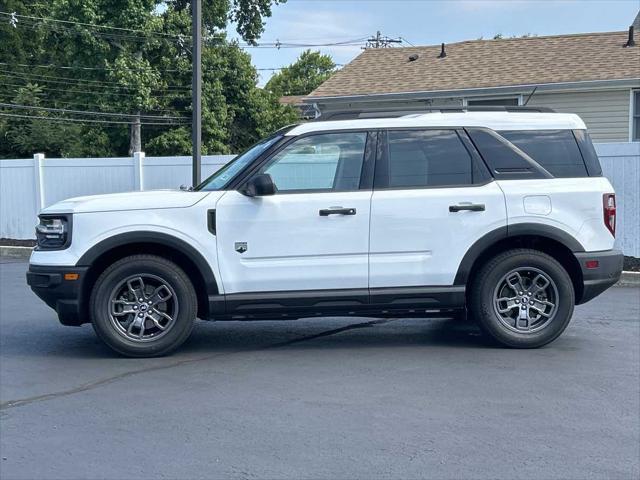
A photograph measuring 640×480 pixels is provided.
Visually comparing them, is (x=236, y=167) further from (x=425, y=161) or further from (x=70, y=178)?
(x=70, y=178)

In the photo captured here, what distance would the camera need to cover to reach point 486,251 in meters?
6.93

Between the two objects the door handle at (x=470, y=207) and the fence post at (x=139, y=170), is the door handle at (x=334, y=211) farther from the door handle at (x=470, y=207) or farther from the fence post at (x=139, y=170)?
the fence post at (x=139, y=170)

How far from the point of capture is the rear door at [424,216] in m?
6.70

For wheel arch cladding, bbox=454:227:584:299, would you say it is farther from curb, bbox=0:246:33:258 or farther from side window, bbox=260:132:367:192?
curb, bbox=0:246:33:258

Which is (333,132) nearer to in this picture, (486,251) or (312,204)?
(312,204)

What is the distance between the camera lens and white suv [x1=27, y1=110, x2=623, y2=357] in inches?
260

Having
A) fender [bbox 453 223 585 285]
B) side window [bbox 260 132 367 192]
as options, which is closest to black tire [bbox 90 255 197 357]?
side window [bbox 260 132 367 192]

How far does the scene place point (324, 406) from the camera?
5.43 m

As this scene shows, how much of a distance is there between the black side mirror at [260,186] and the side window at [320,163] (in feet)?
0.53

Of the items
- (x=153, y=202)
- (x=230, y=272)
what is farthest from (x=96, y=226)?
(x=230, y=272)

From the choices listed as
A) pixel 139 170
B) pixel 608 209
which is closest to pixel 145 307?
pixel 608 209

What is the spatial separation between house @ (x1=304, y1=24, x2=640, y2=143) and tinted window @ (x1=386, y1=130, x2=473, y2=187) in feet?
32.6

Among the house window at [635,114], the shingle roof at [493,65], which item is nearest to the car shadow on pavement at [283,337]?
the house window at [635,114]

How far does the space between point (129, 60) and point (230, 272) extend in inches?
916
